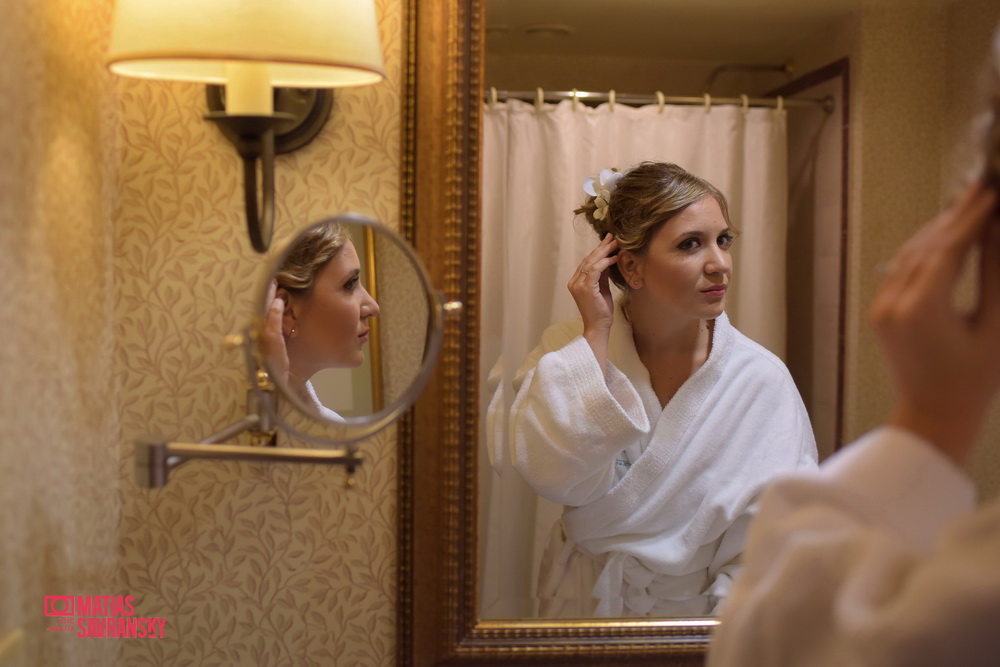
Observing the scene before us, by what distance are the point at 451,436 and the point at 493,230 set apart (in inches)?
9.4

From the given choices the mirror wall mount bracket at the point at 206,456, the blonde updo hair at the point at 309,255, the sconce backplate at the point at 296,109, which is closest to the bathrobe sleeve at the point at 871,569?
the mirror wall mount bracket at the point at 206,456

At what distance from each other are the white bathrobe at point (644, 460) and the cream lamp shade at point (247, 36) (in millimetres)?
386

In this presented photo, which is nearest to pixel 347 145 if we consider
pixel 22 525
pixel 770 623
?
pixel 22 525

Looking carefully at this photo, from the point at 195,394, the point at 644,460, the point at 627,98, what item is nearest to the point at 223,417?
the point at 195,394

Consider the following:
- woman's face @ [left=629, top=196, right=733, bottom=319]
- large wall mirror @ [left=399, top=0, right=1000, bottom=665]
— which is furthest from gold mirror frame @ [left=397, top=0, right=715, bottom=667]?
woman's face @ [left=629, top=196, right=733, bottom=319]

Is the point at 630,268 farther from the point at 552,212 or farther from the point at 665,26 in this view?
the point at 665,26

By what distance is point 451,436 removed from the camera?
3.48 ft

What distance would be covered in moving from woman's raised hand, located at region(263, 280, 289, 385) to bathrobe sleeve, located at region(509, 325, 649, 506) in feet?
0.89

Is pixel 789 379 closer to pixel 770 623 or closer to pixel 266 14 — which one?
pixel 770 623

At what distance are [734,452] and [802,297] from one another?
0.65 ft

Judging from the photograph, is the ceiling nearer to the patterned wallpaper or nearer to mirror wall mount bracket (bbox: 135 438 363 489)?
the patterned wallpaper

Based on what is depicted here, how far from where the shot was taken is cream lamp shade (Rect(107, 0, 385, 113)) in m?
0.89

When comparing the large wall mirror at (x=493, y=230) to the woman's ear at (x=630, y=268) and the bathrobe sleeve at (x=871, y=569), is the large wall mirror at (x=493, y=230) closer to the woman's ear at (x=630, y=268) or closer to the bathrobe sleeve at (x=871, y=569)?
the woman's ear at (x=630, y=268)

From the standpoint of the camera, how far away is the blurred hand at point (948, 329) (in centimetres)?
59
